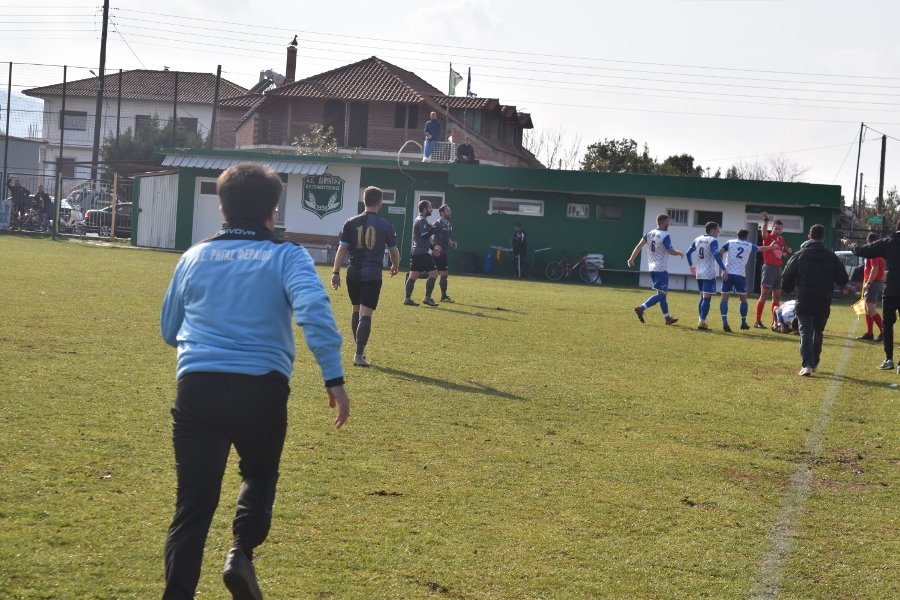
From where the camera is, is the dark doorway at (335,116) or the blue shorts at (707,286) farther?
the dark doorway at (335,116)

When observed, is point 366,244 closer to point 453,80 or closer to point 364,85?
point 453,80

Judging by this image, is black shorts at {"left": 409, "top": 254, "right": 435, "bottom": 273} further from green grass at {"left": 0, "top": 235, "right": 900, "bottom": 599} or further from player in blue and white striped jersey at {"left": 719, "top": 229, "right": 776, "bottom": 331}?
green grass at {"left": 0, "top": 235, "right": 900, "bottom": 599}

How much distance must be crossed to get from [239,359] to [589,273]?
35231 millimetres

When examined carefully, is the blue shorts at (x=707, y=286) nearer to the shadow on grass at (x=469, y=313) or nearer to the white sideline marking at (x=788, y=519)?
the shadow on grass at (x=469, y=313)

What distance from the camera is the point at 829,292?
44.9 ft

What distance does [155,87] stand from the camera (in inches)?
3182

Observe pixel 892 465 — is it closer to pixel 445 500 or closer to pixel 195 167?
pixel 445 500

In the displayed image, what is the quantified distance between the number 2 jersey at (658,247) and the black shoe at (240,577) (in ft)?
51.3

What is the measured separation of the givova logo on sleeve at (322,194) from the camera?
136ft

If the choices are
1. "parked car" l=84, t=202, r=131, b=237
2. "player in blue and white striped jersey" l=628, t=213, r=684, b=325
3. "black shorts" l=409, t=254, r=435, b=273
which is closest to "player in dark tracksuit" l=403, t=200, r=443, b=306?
"black shorts" l=409, t=254, r=435, b=273

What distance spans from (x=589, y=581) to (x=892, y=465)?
425 cm

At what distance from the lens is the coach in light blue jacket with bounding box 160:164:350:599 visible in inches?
166

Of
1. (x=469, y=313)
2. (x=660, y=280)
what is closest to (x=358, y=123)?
(x=469, y=313)

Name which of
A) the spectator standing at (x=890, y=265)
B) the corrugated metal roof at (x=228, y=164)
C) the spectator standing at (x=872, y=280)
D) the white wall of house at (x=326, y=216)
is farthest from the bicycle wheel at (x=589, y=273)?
the spectator standing at (x=890, y=265)
